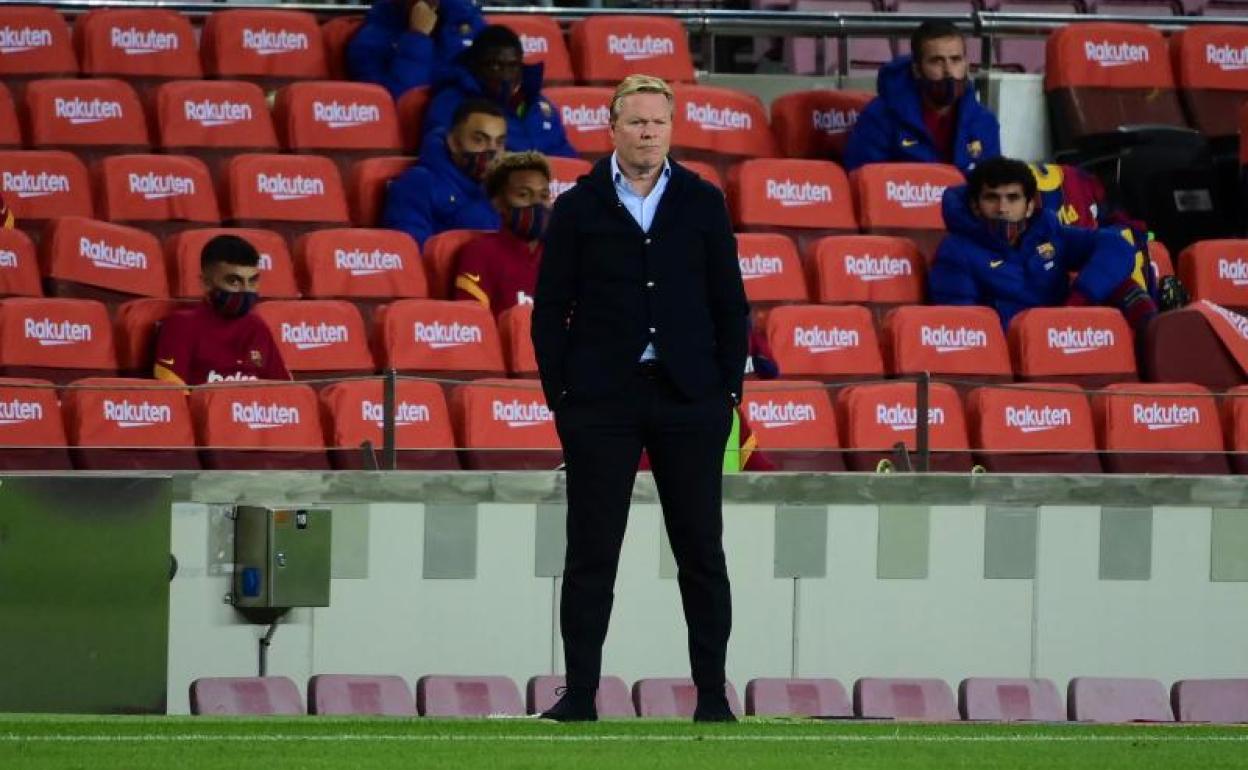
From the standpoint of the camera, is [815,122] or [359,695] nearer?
[359,695]

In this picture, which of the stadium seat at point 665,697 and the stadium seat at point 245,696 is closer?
the stadium seat at point 245,696

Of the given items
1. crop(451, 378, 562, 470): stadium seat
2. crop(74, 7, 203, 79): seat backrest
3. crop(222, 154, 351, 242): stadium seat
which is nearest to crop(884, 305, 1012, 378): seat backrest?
crop(451, 378, 562, 470): stadium seat

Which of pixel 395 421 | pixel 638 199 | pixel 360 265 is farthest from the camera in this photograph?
pixel 360 265

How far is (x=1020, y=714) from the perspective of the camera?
30.8 feet

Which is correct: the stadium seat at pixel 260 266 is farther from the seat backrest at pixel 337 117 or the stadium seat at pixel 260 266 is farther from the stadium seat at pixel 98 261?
the seat backrest at pixel 337 117

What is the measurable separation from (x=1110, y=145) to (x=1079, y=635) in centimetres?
390

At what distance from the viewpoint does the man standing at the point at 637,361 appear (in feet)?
20.8

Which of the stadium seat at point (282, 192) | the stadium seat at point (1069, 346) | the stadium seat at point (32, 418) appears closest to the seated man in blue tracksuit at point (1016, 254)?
the stadium seat at point (1069, 346)

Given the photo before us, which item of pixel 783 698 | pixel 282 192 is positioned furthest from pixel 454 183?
pixel 783 698

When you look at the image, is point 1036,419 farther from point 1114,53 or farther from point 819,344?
point 1114,53

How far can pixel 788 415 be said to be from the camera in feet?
33.1

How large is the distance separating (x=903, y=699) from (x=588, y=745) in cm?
367

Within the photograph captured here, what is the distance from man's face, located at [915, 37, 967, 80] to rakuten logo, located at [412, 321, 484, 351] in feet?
10.3

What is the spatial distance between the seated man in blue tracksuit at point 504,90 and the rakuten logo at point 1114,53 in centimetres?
330
